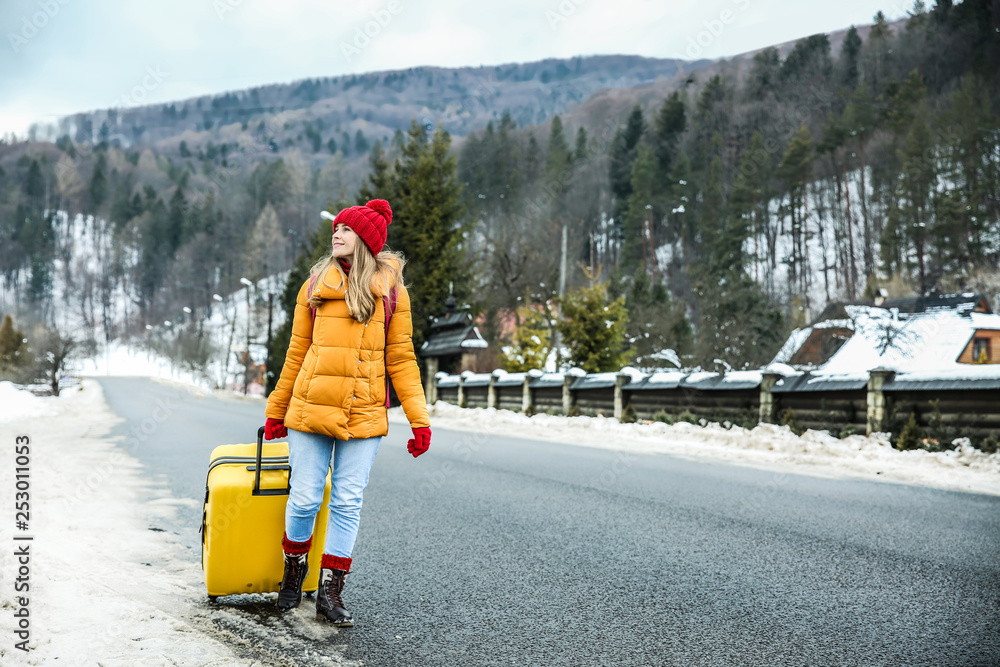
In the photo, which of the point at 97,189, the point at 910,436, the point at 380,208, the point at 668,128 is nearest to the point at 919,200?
the point at 668,128

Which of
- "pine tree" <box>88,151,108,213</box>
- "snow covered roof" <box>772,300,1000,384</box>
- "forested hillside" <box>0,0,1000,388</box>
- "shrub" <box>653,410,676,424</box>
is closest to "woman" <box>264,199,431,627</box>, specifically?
"shrub" <box>653,410,676,424</box>

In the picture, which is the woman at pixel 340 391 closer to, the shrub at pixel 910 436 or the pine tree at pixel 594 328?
the shrub at pixel 910 436

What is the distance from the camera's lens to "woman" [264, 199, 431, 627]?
3461 mm

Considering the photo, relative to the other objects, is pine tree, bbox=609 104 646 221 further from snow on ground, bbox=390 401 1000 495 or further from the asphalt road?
the asphalt road

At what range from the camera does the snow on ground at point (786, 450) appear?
1021 cm

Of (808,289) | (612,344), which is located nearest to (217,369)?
(808,289)

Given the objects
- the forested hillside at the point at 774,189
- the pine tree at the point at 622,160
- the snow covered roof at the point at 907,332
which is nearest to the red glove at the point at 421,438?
the forested hillside at the point at 774,189

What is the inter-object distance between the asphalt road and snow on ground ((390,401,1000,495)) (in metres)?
1.81

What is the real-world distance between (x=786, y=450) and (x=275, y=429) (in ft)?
38.0

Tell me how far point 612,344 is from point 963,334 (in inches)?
847

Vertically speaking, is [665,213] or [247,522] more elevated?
[665,213]

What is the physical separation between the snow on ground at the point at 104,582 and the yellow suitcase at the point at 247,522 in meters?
0.25

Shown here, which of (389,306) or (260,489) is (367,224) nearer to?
(389,306)

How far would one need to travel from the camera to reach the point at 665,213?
2591 inches
